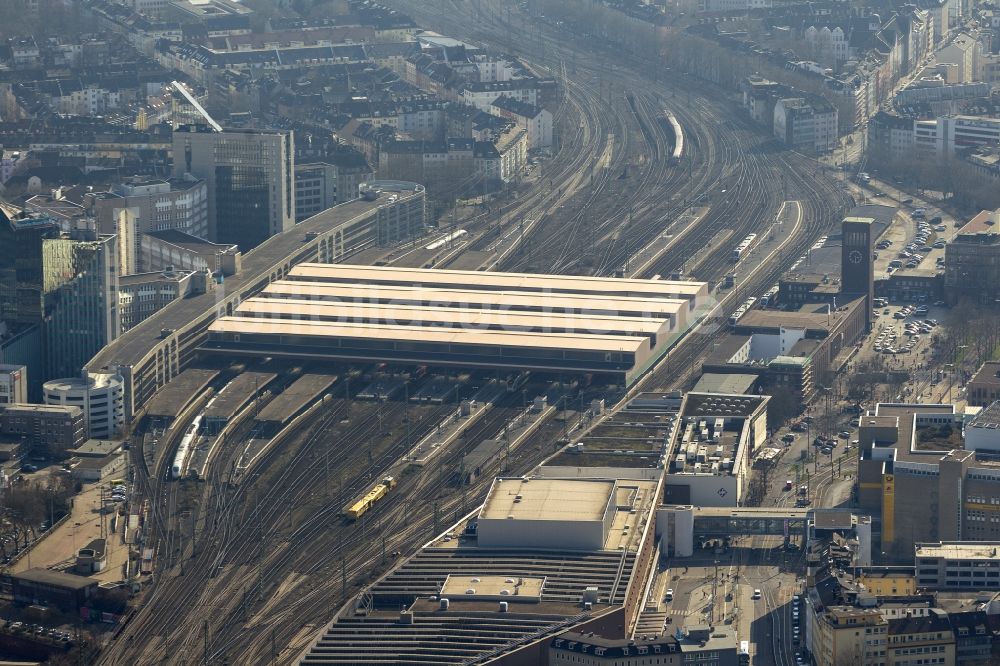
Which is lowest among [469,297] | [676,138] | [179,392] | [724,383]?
[179,392]

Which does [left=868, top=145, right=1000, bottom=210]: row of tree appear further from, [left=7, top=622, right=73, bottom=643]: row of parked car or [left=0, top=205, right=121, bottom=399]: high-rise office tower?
[left=7, top=622, right=73, bottom=643]: row of parked car

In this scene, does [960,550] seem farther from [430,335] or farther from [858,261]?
[858,261]

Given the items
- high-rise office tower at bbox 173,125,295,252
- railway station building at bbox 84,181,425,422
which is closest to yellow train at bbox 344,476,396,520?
A: railway station building at bbox 84,181,425,422

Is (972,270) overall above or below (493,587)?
above

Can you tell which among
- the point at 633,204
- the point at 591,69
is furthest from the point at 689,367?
the point at 591,69

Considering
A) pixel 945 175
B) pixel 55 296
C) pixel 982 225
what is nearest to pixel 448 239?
pixel 982 225

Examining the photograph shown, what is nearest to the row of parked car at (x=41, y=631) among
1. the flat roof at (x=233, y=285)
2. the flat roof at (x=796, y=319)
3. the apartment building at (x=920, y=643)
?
the flat roof at (x=233, y=285)
